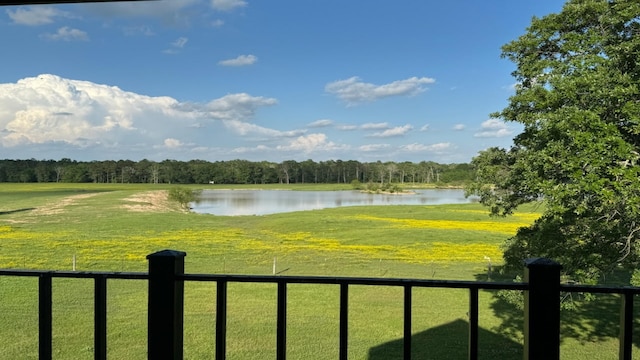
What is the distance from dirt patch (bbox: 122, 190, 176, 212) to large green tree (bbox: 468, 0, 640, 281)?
3243 cm

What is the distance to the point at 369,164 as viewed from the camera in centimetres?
4550

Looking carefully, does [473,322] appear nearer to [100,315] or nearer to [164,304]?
[164,304]

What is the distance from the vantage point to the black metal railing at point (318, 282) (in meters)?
1.23

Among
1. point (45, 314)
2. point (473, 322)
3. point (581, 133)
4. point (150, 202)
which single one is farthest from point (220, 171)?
point (473, 322)

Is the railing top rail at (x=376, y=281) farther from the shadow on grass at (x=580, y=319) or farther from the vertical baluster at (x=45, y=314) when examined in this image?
the shadow on grass at (x=580, y=319)

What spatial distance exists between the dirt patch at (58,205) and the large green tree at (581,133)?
3494 cm

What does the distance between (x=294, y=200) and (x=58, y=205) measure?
21370 millimetres

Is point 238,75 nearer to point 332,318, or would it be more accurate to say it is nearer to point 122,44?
point 122,44

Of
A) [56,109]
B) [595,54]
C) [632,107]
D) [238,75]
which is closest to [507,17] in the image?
[595,54]

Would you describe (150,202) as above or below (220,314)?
below

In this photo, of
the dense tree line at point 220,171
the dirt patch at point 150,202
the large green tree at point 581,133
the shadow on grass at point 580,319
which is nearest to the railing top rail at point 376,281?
the large green tree at point 581,133

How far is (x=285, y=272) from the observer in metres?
14.5

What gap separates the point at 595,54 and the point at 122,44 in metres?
44.3

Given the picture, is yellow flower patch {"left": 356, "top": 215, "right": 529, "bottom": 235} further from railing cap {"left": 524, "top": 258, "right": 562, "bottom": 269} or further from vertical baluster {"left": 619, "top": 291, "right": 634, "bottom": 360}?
railing cap {"left": 524, "top": 258, "right": 562, "bottom": 269}
